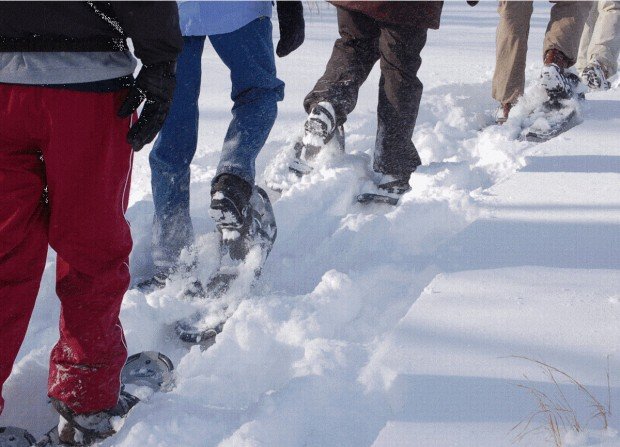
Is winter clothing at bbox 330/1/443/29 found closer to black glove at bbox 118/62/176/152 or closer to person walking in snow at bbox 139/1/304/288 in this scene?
person walking in snow at bbox 139/1/304/288

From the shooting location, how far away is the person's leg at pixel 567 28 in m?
3.56

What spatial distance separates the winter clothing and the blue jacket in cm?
71

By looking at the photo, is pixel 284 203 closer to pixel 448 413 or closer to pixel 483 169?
pixel 483 169

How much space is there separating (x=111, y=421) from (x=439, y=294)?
900 mm

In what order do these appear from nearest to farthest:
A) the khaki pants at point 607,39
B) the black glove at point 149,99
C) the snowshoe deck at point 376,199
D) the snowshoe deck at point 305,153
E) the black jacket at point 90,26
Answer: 1. the black jacket at point 90,26
2. the black glove at point 149,99
3. the snowshoe deck at point 376,199
4. the snowshoe deck at point 305,153
5. the khaki pants at point 607,39

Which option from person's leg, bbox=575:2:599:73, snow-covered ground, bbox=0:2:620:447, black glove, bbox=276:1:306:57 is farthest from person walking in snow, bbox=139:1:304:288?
person's leg, bbox=575:2:599:73

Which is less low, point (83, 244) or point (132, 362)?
point (83, 244)

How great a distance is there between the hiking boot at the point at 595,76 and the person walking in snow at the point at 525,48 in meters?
0.57

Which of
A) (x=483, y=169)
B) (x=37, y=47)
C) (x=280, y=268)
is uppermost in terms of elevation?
(x=37, y=47)

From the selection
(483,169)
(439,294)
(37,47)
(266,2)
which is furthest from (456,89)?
(37,47)

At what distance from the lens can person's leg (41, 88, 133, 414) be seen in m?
1.32

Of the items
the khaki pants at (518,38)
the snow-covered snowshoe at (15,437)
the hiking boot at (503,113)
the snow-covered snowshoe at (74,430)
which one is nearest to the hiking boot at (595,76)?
the khaki pants at (518,38)

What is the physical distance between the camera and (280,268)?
93.2 inches

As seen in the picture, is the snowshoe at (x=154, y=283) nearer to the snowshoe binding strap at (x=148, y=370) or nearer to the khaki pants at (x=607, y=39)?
the snowshoe binding strap at (x=148, y=370)
